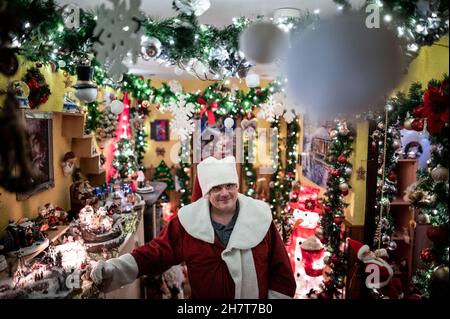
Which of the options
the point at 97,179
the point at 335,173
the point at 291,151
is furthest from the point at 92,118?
the point at 291,151

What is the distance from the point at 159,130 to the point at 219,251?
12.9 feet

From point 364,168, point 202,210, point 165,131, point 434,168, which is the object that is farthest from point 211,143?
point 165,131

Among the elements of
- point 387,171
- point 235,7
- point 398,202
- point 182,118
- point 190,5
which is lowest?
point 398,202

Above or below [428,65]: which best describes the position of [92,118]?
below

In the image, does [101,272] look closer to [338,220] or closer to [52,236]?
[52,236]

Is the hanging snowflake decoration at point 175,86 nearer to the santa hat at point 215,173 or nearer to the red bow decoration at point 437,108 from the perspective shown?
the santa hat at point 215,173

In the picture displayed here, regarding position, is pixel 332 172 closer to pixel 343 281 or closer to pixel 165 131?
pixel 343 281

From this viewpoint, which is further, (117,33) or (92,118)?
(92,118)

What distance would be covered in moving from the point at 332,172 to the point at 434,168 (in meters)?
1.39

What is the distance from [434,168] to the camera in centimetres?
108

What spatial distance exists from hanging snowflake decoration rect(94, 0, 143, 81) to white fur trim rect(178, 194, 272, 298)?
2.50ft

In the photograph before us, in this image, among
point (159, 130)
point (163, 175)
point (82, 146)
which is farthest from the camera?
point (159, 130)

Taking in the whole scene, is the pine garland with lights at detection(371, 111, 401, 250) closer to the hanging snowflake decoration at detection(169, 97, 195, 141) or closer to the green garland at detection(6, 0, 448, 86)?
the green garland at detection(6, 0, 448, 86)

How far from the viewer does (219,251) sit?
1.36 metres
